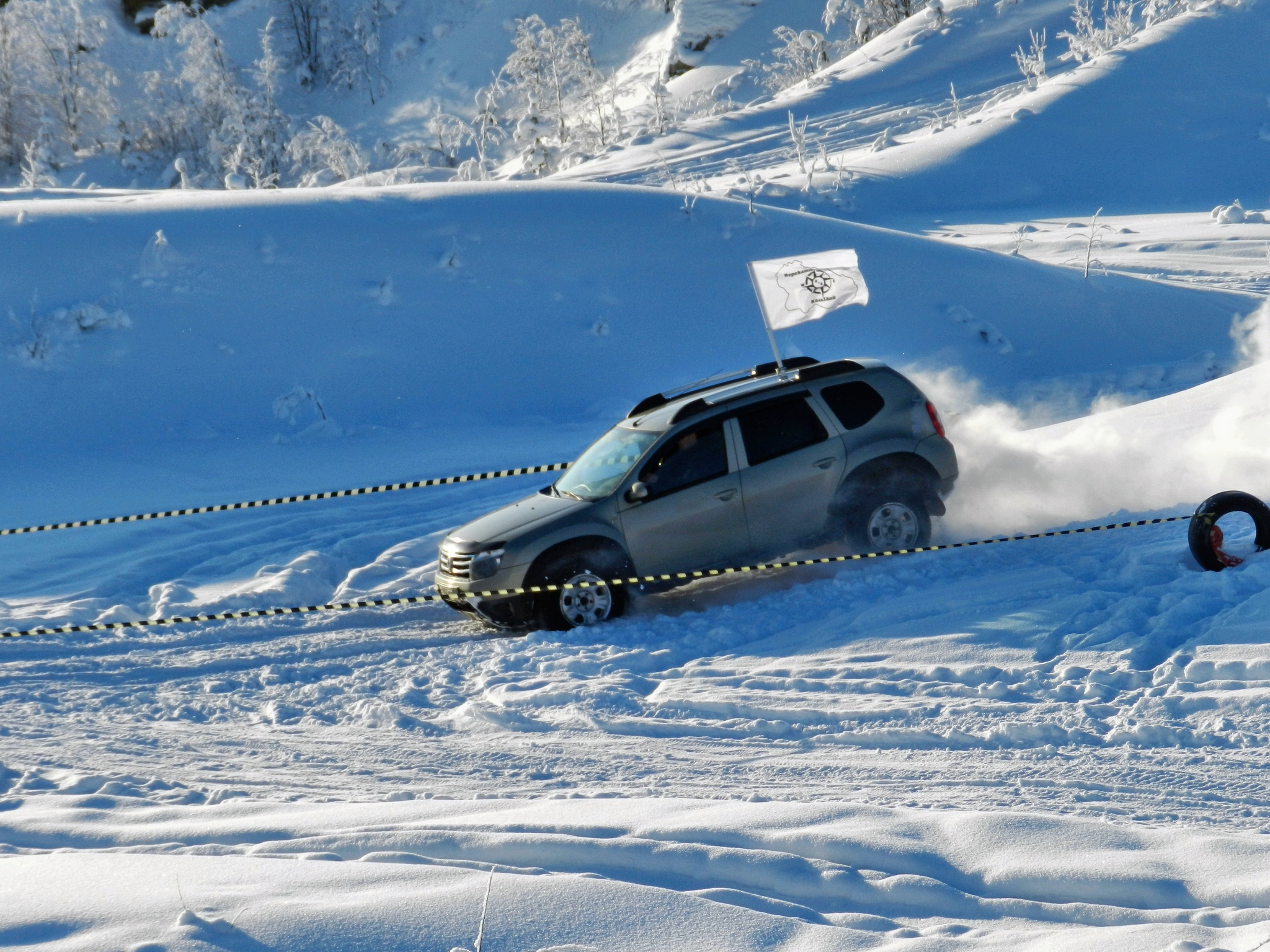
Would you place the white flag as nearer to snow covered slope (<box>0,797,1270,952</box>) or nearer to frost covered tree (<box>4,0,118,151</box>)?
snow covered slope (<box>0,797,1270,952</box>)

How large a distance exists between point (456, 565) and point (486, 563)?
12.1 inches

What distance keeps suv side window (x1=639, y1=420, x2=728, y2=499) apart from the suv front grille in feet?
4.87

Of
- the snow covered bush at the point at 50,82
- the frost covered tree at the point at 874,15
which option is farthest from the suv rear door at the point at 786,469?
the snow covered bush at the point at 50,82

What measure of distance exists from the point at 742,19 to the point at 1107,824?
65676 mm

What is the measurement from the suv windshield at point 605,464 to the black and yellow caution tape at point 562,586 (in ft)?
2.53

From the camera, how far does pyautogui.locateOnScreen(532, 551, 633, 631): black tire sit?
8805mm

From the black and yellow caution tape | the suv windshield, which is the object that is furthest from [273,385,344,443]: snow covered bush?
the suv windshield

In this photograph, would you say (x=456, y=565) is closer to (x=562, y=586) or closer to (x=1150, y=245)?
(x=562, y=586)

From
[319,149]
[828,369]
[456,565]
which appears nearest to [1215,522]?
[828,369]

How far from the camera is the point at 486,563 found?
29.0ft

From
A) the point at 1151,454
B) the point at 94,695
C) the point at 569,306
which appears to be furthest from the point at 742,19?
the point at 94,695

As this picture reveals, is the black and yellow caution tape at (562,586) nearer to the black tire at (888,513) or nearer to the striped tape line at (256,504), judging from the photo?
the black tire at (888,513)

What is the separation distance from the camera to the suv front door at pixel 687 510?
8992mm

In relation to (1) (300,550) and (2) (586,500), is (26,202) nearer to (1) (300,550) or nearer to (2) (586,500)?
(1) (300,550)
